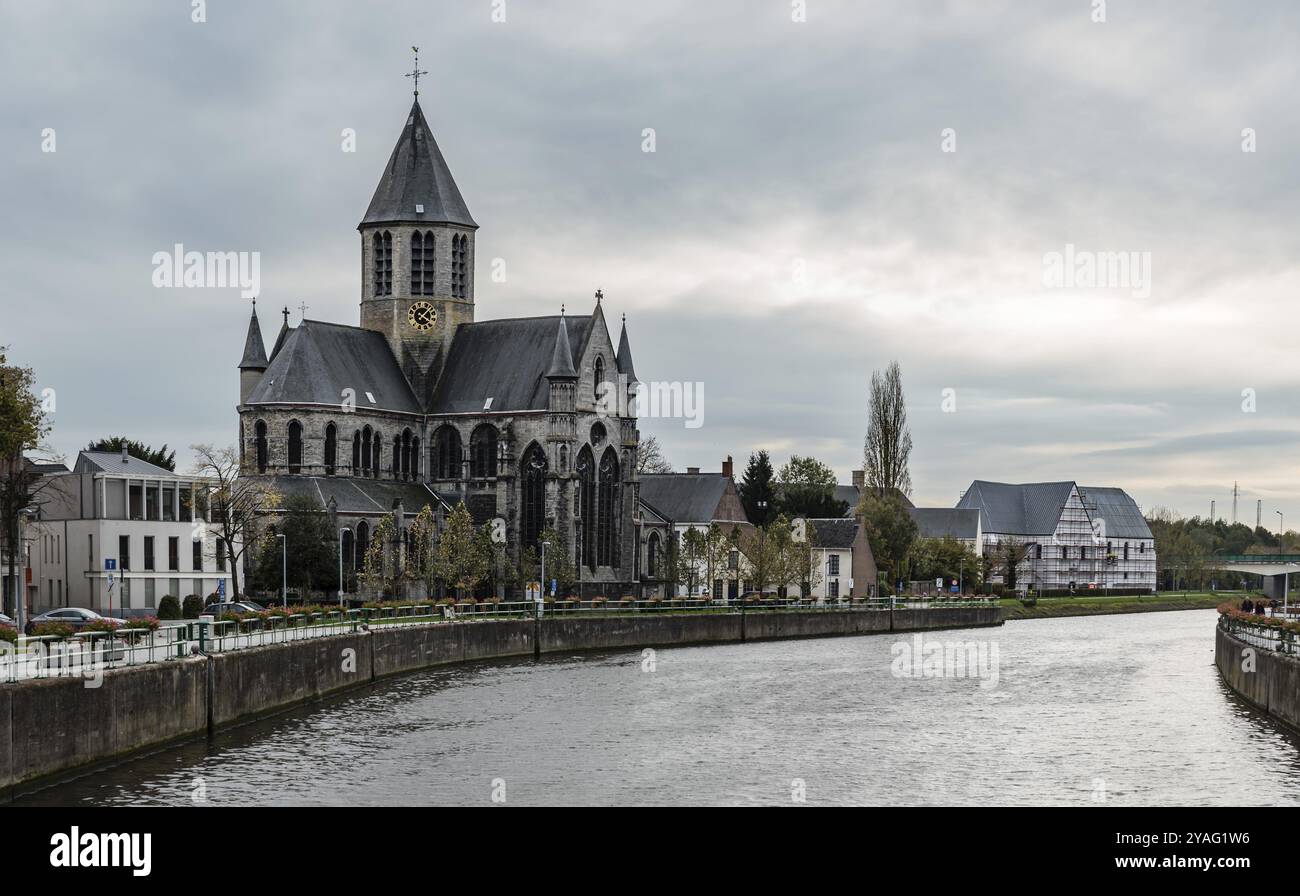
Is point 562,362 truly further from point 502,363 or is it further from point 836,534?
point 836,534

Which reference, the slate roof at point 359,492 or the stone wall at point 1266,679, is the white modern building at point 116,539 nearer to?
the slate roof at point 359,492

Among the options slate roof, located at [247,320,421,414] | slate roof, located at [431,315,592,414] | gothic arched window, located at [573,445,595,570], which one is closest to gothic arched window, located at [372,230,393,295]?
slate roof, located at [247,320,421,414]

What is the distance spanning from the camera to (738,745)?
44.9 m

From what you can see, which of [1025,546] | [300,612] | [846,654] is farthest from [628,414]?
[1025,546]

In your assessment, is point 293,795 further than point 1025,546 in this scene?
No

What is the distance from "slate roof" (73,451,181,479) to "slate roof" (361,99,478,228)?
33.5 meters

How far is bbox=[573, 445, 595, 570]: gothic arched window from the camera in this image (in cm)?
10875

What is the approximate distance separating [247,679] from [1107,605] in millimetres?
115833

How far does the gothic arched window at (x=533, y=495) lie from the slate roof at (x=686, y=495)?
21867 millimetres

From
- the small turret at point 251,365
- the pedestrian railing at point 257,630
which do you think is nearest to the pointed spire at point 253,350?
the small turret at point 251,365

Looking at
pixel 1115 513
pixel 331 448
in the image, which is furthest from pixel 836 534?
pixel 1115 513
